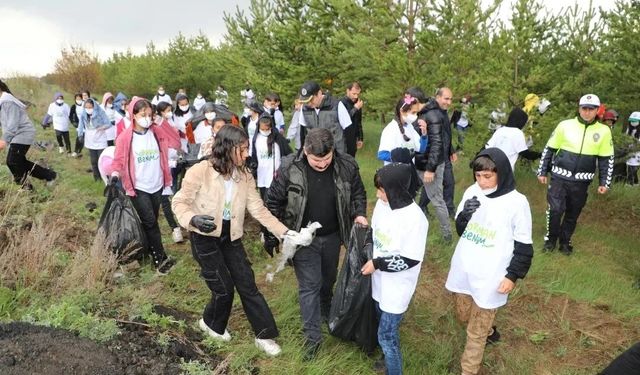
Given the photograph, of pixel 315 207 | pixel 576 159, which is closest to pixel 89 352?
pixel 315 207

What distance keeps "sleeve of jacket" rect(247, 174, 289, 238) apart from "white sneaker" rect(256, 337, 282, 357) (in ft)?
2.65

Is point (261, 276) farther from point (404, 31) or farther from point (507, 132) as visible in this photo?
point (404, 31)

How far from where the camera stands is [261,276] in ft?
14.8

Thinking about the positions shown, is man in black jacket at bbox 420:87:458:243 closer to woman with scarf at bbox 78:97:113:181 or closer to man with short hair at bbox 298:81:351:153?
man with short hair at bbox 298:81:351:153

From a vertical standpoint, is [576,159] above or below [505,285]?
above

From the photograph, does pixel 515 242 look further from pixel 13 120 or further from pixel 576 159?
pixel 13 120

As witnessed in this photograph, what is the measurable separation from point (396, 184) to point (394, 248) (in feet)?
1.29

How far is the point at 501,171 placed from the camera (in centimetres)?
276

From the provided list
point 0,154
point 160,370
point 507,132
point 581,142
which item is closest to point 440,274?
point 507,132

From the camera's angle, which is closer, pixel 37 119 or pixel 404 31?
pixel 404 31

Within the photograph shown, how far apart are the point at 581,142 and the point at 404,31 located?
4946 millimetres

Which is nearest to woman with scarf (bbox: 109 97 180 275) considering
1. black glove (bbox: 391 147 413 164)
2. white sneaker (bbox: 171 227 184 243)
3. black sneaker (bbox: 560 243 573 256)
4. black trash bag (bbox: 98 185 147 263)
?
black trash bag (bbox: 98 185 147 263)

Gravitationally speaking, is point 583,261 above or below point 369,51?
below

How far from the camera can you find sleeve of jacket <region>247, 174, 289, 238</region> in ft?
9.99
